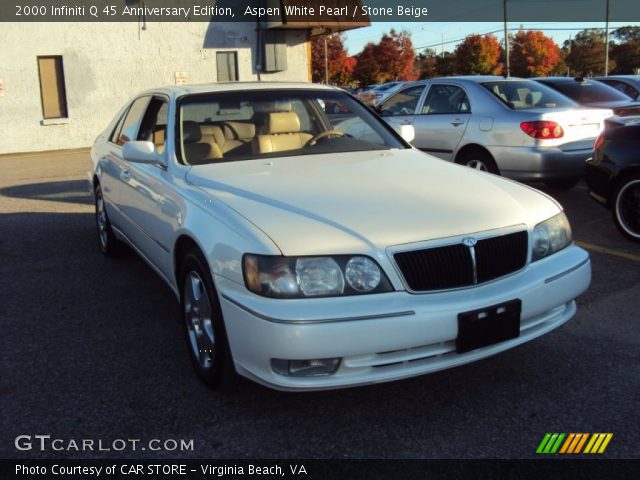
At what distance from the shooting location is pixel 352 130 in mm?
4762

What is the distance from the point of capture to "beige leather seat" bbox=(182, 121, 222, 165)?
3.97 m

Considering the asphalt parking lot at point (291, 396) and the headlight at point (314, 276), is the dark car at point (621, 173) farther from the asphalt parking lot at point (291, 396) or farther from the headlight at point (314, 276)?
the headlight at point (314, 276)

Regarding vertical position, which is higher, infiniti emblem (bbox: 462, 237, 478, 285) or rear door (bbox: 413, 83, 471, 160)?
rear door (bbox: 413, 83, 471, 160)

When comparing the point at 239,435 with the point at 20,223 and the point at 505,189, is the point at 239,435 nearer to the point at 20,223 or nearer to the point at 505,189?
the point at 505,189

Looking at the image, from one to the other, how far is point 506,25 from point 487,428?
4666 centimetres

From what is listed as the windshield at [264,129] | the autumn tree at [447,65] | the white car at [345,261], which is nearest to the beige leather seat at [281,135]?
the windshield at [264,129]

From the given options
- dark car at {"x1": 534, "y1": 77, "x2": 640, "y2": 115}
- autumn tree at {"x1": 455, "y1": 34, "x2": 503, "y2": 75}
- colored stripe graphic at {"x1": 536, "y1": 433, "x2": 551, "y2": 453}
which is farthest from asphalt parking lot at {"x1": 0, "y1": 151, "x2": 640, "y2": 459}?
autumn tree at {"x1": 455, "y1": 34, "x2": 503, "y2": 75}

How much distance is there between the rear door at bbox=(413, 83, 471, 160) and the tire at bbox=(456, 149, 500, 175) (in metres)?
0.16

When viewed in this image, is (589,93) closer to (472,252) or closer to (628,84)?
(628,84)

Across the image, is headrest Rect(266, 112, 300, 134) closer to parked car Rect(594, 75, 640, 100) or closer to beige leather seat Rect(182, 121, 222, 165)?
beige leather seat Rect(182, 121, 222, 165)

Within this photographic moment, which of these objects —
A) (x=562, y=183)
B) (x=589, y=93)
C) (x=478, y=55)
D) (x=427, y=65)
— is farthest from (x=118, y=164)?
(x=427, y=65)

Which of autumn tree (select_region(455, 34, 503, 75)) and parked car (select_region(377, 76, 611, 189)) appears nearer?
parked car (select_region(377, 76, 611, 189))

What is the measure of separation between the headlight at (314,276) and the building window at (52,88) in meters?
18.2

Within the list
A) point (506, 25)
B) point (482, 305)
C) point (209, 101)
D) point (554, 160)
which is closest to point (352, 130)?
point (209, 101)
